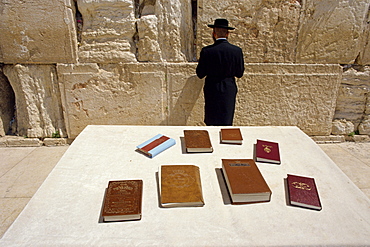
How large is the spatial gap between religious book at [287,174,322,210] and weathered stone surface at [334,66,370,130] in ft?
8.81

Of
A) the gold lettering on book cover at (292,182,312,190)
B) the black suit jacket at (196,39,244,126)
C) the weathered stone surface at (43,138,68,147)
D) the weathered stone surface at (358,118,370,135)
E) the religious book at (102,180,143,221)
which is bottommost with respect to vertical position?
the weathered stone surface at (43,138,68,147)

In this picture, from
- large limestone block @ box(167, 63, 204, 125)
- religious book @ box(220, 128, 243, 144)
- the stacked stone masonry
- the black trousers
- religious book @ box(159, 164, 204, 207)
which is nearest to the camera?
religious book @ box(159, 164, 204, 207)

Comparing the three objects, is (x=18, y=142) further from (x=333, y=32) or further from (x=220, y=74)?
(x=333, y=32)

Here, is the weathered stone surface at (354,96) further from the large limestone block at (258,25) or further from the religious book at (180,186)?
the religious book at (180,186)

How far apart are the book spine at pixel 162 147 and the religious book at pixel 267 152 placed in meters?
0.59

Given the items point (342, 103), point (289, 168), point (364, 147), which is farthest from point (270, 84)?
point (289, 168)

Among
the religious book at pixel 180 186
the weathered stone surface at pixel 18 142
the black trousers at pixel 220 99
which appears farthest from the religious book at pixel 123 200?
the weathered stone surface at pixel 18 142

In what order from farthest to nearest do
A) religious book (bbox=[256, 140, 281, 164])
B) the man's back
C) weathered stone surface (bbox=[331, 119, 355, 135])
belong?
weathered stone surface (bbox=[331, 119, 355, 135]), the man's back, religious book (bbox=[256, 140, 281, 164])

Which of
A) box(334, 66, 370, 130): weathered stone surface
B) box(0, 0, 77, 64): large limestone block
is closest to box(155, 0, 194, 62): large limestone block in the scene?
box(0, 0, 77, 64): large limestone block

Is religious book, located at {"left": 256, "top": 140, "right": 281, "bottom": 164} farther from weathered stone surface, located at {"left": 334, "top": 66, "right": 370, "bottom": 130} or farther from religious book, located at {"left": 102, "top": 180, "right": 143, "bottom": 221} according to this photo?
weathered stone surface, located at {"left": 334, "top": 66, "right": 370, "bottom": 130}

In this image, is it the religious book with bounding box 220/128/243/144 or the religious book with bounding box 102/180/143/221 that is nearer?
the religious book with bounding box 102/180/143/221

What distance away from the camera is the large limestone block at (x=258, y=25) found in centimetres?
311

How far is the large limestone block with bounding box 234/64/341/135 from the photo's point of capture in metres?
3.25

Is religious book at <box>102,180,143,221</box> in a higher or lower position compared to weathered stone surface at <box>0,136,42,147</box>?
higher
